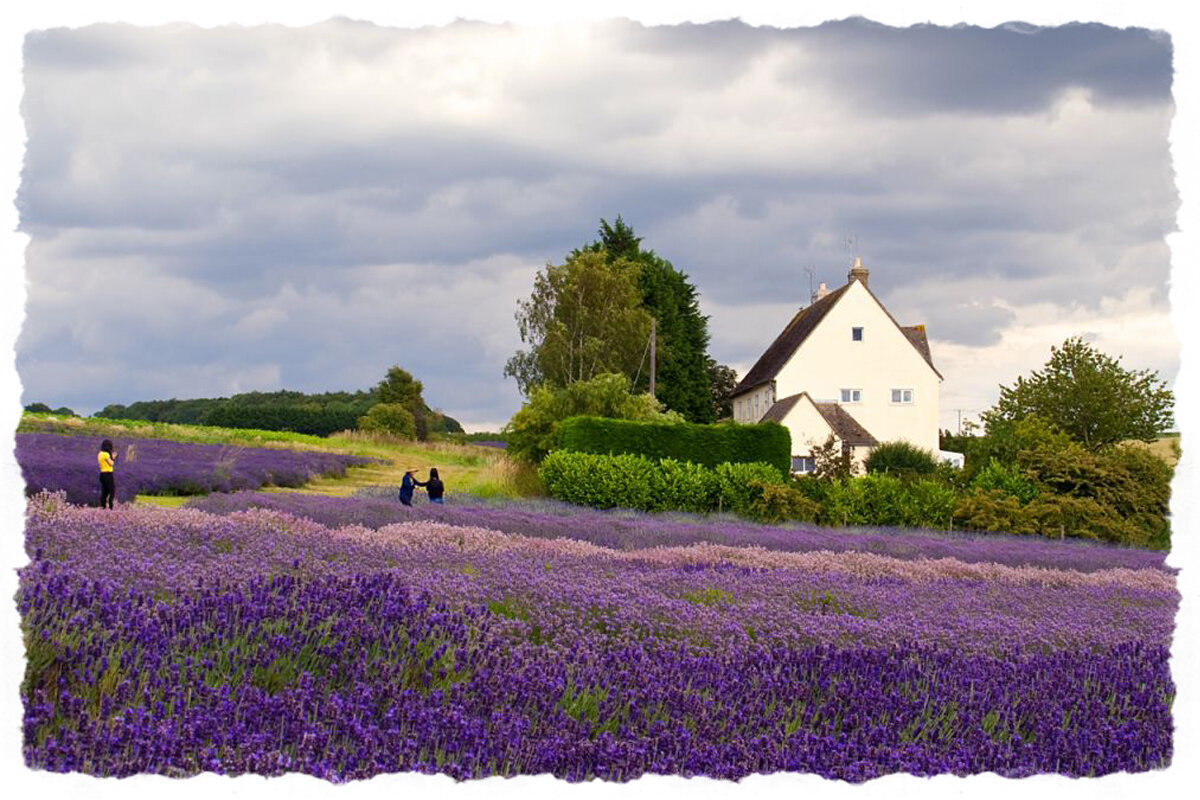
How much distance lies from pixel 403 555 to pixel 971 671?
11.6 feet

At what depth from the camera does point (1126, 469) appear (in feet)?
64.2

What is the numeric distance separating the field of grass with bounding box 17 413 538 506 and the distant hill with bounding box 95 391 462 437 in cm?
109

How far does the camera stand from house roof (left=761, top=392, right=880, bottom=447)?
36.4 meters

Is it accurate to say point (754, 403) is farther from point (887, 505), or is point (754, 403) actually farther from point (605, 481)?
point (887, 505)

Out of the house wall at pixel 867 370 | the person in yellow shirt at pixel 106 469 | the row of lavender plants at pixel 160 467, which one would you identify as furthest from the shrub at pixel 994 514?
the house wall at pixel 867 370

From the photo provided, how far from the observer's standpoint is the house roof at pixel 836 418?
119 ft

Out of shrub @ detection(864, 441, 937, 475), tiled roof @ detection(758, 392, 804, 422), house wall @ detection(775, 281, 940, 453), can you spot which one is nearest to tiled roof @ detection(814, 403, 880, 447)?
house wall @ detection(775, 281, 940, 453)

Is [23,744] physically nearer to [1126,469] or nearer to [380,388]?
[1126,469]

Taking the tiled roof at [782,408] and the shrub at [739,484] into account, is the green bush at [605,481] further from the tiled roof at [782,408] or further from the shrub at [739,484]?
the tiled roof at [782,408]

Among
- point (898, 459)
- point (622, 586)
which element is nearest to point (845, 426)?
point (898, 459)

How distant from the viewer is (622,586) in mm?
6328

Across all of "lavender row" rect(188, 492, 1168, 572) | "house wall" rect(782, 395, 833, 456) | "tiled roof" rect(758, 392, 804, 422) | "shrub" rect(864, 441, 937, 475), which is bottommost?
"lavender row" rect(188, 492, 1168, 572)

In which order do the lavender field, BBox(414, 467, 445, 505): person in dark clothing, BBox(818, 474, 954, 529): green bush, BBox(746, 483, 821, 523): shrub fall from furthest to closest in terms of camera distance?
BBox(746, 483, 821, 523): shrub < BBox(818, 474, 954, 529): green bush < BBox(414, 467, 445, 505): person in dark clothing < the lavender field

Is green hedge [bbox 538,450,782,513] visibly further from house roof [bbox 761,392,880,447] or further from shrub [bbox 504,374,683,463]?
house roof [bbox 761,392,880,447]
